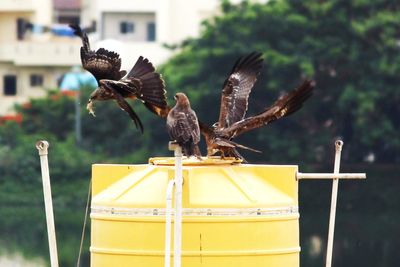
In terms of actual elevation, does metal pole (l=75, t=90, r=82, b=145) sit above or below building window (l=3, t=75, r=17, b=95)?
below

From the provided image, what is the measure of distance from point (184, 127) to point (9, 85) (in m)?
74.1

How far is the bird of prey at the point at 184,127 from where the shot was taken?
24.4 feet

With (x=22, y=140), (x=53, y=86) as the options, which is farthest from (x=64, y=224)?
(x=53, y=86)

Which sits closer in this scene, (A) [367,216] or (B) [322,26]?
(A) [367,216]

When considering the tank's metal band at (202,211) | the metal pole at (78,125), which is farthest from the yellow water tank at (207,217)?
the metal pole at (78,125)

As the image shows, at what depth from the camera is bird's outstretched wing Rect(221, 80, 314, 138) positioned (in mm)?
8242

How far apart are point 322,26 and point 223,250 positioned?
172 feet

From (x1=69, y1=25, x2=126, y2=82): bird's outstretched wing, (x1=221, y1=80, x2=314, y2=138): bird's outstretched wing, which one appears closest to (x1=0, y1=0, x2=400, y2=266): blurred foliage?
(x1=221, y1=80, x2=314, y2=138): bird's outstretched wing

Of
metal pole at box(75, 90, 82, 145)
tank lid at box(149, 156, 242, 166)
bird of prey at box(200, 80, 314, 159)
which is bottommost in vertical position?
metal pole at box(75, 90, 82, 145)

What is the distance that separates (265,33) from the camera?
196 feet

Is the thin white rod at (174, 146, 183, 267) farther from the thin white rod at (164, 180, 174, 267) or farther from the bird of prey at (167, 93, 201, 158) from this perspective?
the bird of prey at (167, 93, 201, 158)

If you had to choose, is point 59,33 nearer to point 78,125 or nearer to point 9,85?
point 9,85

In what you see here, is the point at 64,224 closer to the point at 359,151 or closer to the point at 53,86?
the point at 359,151

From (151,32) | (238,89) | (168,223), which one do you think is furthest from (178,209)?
(151,32)
